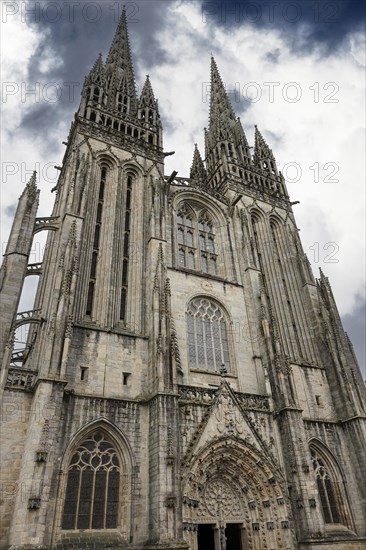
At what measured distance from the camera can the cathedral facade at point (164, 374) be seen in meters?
13.9

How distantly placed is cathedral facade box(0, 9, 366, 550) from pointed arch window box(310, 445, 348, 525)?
0.07 m

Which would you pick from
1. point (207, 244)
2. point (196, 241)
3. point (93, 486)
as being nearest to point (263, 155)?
point (207, 244)

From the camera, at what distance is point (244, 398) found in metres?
18.8

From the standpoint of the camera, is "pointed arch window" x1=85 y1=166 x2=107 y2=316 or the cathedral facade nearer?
the cathedral facade

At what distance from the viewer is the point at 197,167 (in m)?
37.7

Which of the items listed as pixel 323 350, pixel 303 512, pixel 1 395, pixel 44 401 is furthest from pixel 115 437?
pixel 323 350

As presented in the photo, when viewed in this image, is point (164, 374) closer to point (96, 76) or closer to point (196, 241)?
point (196, 241)

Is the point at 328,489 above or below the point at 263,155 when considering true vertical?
below

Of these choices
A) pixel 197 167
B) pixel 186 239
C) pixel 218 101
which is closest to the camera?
pixel 186 239

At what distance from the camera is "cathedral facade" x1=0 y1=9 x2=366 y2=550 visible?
13.9m

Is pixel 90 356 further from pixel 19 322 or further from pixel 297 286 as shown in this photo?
pixel 297 286

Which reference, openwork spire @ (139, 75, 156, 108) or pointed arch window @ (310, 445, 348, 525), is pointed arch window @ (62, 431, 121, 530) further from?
openwork spire @ (139, 75, 156, 108)

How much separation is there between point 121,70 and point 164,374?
27.5 meters

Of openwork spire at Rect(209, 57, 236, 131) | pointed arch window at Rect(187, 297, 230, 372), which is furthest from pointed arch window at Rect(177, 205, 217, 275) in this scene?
openwork spire at Rect(209, 57, 236, 131)
